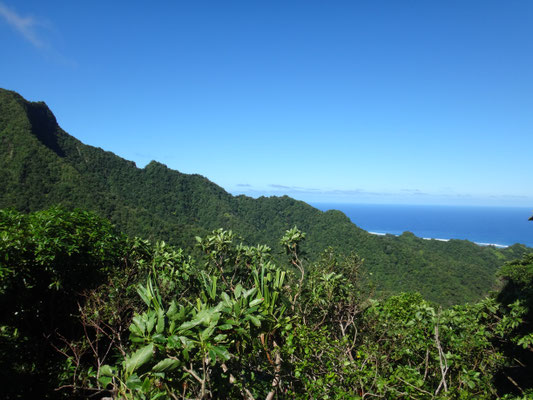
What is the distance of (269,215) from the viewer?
7925 cm

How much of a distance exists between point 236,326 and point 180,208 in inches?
2897

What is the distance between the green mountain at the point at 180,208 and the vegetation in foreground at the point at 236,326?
368 inches

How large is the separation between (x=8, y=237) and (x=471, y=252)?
8572 centimetres

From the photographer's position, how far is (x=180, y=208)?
72.2 metres

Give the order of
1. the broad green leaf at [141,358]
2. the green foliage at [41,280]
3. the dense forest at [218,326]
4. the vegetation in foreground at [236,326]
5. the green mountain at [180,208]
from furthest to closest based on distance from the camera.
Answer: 1. the green mountain at [180,208]
2. the green foliage at [41,280]
3. the vegetation in foreground at [236,326]
4. the dense forest at [218,326]
5. the broad green leaf at [141,358]

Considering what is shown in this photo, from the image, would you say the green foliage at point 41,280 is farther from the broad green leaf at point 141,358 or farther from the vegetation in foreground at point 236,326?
the broad green leaf at point 141,358

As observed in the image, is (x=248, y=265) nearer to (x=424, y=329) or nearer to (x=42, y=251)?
(x=424, y=329)

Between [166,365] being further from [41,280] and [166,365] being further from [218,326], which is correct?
[41,280]

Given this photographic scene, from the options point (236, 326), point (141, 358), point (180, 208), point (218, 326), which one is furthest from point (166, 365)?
point (180, 208)

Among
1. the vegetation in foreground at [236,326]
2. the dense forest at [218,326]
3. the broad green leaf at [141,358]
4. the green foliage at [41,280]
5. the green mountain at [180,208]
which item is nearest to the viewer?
the broad green leaf at [141,358]

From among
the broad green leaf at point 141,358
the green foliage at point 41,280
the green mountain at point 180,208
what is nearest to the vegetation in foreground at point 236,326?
the green foliage at point 41,280

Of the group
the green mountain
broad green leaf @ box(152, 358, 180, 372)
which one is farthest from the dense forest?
the green mountain

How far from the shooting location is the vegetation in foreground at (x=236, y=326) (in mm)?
2746

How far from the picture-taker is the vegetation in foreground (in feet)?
9.01
